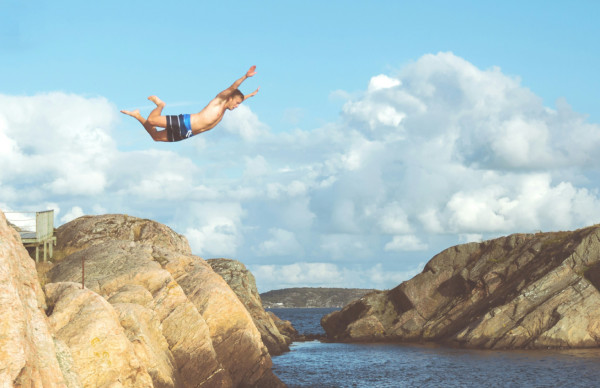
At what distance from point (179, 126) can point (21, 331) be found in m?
4.61

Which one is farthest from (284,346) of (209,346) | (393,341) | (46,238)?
(209,346)

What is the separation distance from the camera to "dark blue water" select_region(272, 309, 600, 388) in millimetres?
34625

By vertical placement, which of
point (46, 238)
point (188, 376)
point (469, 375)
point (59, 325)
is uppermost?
point (46, 238)

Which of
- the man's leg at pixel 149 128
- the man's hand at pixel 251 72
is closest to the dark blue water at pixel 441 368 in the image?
the man's leg at pixel 149 128

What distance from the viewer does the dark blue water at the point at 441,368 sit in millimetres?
34625

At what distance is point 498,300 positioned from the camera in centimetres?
5159

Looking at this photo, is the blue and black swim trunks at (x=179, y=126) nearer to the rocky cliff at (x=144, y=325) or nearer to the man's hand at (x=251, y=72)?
the man's hand at (x=251, y=72)

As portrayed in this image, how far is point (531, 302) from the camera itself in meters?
47.8

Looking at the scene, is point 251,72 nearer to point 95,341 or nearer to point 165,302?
point 95,341

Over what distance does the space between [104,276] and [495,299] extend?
37054mm

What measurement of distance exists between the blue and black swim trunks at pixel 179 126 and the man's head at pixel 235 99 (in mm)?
839

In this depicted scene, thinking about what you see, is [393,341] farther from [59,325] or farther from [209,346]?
[59,325]

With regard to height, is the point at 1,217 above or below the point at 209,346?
above

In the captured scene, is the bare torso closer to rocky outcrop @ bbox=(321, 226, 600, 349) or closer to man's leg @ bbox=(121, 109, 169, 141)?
man's leg @ bbox=(121, 109, 169, 141)
